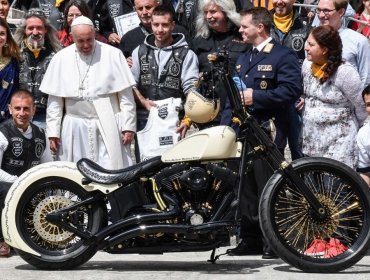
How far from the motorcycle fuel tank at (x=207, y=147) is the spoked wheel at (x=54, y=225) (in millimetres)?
690

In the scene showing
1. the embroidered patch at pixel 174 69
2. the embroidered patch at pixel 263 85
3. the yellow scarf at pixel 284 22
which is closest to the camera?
the embroidered patch at pixel 263 85

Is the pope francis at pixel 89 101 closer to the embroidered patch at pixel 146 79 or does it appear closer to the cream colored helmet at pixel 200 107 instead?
the embroidered patch at pixel 146 79

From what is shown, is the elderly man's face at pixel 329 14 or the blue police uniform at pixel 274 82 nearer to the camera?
the blue police uniform at pixel 274 82

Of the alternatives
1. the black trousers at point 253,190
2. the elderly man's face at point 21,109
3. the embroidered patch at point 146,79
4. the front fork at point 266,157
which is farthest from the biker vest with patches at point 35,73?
the front fork at point 266,157

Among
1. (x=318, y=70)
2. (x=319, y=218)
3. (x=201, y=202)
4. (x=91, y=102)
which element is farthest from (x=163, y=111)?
(x=319, y=218)

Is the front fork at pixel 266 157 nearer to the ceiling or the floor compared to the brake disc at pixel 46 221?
nearer to the ceiling

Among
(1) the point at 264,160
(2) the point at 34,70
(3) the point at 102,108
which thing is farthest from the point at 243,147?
(2) the point at 34,70

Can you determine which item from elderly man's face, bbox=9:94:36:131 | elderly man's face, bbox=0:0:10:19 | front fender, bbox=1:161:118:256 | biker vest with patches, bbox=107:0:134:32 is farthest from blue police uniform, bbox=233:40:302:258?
elderly man's face, bbox=0:0:10:19

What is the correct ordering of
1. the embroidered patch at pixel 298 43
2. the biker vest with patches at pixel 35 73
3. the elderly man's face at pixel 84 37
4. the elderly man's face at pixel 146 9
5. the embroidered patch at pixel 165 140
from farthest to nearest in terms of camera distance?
the elderly man's face at pixel 146 9 < the embroidered patch at pixel 298 43 < the biker vest with patches at pixel 35 73 < the embroidered patch at pixel 165 140 < the elderly man's face at pixel 84 37

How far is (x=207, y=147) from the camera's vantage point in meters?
7.39

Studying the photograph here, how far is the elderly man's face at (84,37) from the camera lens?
29.8ft

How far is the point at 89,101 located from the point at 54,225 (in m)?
1.83

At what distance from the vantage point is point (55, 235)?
7676mm

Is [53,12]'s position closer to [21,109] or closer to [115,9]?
[115,9]
